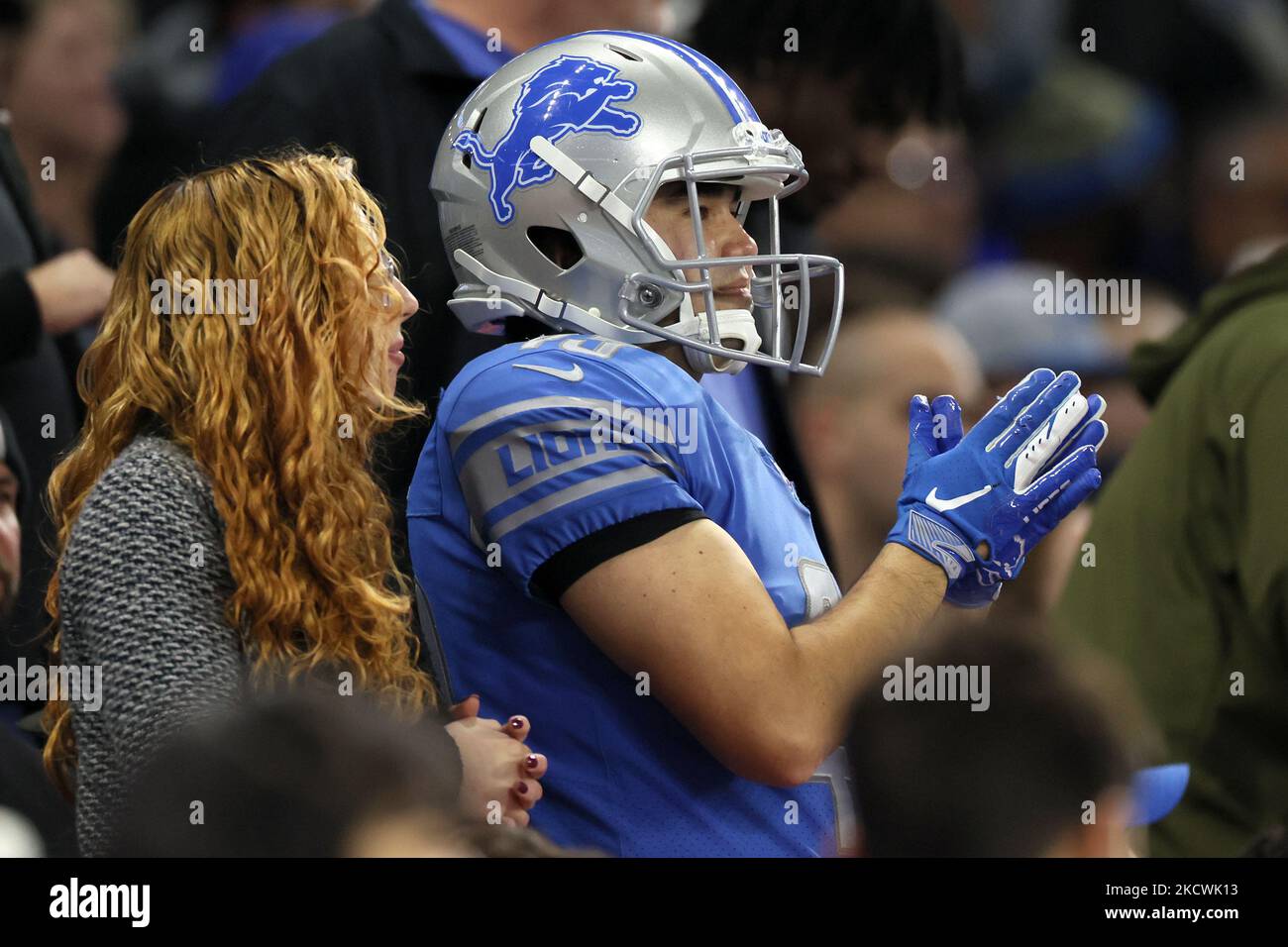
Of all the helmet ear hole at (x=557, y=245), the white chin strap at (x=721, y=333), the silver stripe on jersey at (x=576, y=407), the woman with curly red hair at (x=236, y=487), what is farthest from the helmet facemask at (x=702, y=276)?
the woman with curly red hair at (x=236, y=487)

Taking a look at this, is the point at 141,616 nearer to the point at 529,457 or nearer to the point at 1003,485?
the point at 529,457

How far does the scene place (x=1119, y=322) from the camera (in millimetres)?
6953

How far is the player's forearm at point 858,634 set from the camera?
281cm

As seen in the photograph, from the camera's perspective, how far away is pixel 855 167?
15.7ft

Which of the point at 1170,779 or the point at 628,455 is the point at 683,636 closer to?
the point at 628,455

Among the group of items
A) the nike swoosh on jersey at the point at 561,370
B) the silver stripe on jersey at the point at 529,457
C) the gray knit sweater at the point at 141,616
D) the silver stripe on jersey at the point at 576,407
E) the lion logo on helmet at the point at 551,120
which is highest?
the lion logo on helmet at the point at 551,120

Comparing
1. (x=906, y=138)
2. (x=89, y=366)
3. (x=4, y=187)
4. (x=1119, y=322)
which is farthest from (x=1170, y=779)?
(x=1119, y=322)

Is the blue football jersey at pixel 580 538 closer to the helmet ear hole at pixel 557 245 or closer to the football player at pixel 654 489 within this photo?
the football player at pixel 654 489

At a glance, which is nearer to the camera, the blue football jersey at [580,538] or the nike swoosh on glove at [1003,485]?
the blue football jersey at [580,538]

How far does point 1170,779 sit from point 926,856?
58 centimetres

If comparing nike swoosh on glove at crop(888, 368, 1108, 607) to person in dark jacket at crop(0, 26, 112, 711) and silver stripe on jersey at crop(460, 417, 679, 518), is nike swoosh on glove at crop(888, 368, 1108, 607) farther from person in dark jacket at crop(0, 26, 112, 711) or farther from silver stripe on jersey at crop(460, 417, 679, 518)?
person in dark jacket at crop(0, 26, 112, 711)

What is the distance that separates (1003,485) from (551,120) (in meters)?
0.82

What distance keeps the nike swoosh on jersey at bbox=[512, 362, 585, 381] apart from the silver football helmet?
20 cm

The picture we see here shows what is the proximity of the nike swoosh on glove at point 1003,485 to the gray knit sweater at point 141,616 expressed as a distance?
0.90 metres
